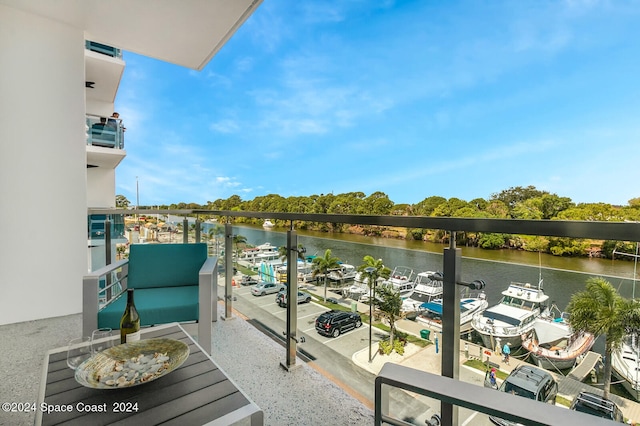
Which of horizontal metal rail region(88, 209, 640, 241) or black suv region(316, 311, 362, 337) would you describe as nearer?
horizontal metal rail region(88, 209, 640, 241)

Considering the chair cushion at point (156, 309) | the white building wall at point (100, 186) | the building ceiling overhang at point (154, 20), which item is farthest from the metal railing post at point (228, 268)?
the white building wall at point (100, 186)

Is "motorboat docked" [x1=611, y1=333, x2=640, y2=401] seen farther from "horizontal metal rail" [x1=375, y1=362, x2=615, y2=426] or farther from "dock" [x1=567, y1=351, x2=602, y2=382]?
"horizontal metal rail" [x1=375, y1=362, x2=615, y2=426]

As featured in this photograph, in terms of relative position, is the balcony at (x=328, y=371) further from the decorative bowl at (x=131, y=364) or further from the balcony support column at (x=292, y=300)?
the decorative bowl at (x=131, y=364)

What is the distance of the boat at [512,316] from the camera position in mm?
1015

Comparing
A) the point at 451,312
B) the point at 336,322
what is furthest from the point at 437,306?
the point at 336,322

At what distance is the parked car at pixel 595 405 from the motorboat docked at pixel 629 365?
0.06 meters

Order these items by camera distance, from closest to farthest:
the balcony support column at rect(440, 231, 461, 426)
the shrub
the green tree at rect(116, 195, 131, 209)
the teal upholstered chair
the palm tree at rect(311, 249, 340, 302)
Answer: the balcony support column at rect(440, 231, 461, 426), the shrub, the palm tree at rect(311, 249, 340, 302), the teal upholstered chair, the green tree at rect(116, 195, 131, 209)

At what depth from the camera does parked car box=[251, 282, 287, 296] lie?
88.1 inches

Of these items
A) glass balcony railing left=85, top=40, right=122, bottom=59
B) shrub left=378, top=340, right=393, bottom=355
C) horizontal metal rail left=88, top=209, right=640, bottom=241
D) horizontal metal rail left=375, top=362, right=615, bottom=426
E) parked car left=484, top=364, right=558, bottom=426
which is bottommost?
shrub left=378, top=340, right=393, bottom=355

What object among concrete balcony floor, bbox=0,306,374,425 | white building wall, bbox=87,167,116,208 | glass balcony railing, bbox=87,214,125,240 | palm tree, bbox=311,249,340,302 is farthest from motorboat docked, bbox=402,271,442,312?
white building wall, bbox=87,167,116,208

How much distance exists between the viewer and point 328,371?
1.88 meters

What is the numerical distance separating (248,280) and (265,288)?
39 cm

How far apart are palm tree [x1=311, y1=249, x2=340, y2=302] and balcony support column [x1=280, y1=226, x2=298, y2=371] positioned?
5.1 inches

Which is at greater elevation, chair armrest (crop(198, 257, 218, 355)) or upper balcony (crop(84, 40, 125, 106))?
upper balcony (crop(84, 40, 125, 106))
